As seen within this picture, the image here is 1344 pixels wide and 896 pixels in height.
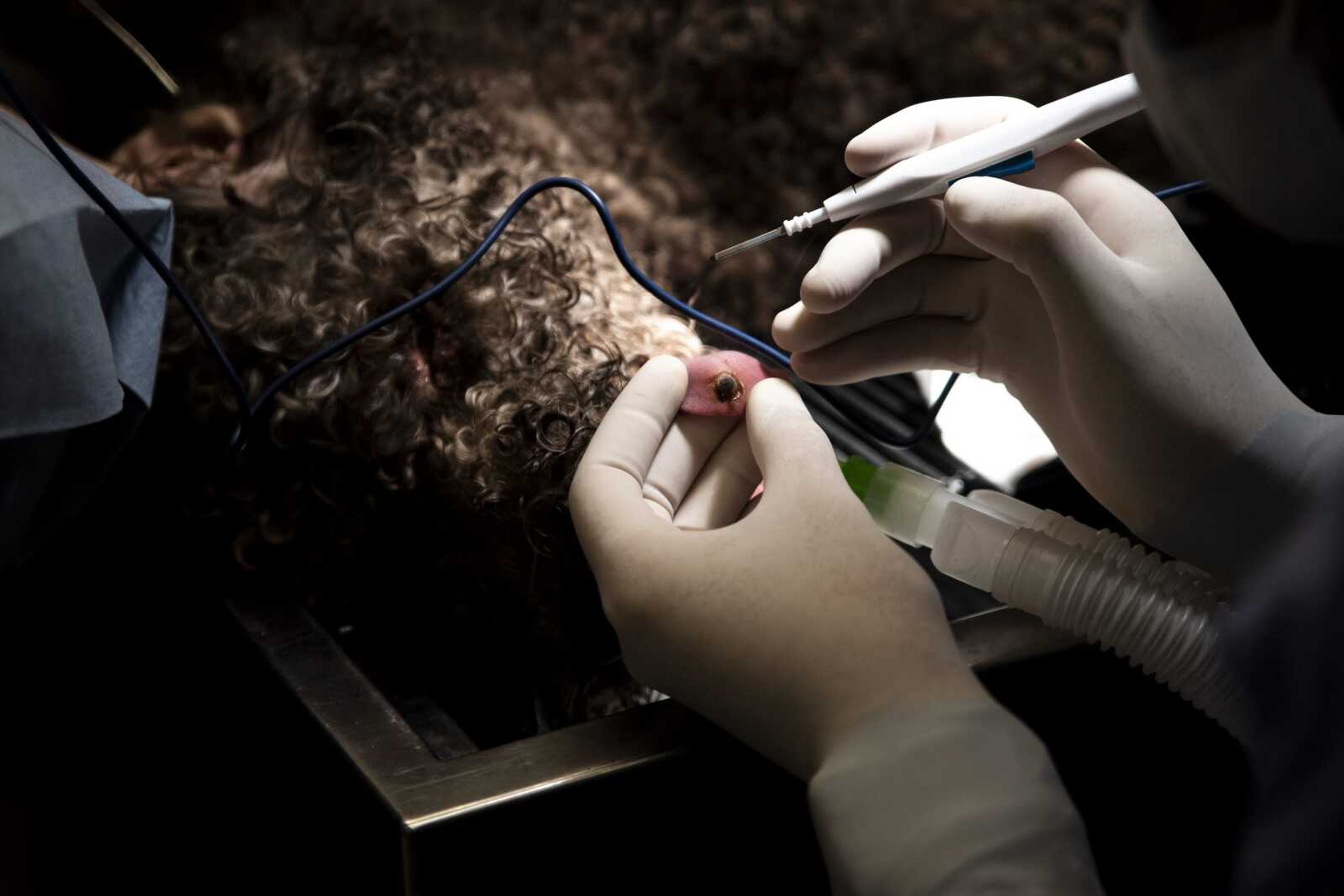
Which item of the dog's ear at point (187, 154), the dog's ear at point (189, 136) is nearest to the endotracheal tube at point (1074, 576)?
the dog's ear at point (187, 154)

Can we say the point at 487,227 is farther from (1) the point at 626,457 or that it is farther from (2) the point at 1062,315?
(2) the point at 1062,315

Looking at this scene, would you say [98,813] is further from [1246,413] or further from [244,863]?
[1246,413]

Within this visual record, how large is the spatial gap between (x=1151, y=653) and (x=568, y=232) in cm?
62

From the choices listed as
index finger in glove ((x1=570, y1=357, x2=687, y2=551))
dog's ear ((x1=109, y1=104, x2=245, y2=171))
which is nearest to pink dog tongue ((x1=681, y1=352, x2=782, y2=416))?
index finger in glove ((x1=570, y1=357, x2=687, y2=551))

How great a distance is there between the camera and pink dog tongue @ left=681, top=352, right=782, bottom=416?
65cm

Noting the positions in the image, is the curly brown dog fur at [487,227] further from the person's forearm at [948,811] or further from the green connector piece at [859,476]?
the person's forearm at [948,811]

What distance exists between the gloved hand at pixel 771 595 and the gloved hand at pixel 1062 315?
0.34 feet

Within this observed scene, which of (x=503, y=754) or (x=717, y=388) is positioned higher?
(x=717, y=388)

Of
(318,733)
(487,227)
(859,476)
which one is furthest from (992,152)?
(318,733)

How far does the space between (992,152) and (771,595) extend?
32cm

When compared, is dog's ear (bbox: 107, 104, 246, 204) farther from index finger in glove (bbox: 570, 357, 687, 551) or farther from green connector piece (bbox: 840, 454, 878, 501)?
green connector piece (bbox: 840, 454, 878, 501)

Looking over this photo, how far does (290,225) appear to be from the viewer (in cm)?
92

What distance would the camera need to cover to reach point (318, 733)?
67 cm

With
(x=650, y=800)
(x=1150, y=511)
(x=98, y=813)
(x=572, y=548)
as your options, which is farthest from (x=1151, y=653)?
(x=98, y=813)
